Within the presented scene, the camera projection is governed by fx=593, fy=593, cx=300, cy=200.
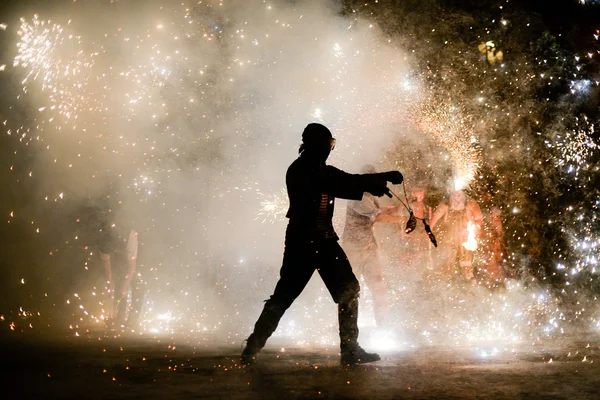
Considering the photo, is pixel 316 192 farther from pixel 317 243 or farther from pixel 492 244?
pixel 492 244

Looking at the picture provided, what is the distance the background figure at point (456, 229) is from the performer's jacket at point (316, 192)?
4274mm

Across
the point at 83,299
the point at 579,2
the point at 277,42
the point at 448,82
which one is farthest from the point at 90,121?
the point at 579,2

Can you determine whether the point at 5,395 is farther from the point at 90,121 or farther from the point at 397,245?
the point at 397,245

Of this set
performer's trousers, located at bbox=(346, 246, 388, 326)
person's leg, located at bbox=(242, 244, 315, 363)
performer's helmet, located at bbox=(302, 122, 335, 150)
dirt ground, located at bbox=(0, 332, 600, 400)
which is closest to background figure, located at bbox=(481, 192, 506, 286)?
performer's trousers, located at bbox=(346, 246, 388, 326)

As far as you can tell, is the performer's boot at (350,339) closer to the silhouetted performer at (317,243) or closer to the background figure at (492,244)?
the silhouetted performer at (317,243)

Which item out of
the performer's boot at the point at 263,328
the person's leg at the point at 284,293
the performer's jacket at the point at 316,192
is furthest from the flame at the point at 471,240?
the performer's boot at the point at 263,328

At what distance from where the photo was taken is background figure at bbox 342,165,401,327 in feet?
22.0

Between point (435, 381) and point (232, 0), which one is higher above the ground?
point (232, 0)

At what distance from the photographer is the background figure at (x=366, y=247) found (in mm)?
6691

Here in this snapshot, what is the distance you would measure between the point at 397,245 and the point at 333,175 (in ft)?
16.9

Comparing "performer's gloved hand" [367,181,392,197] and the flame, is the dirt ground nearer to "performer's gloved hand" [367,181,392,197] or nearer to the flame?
"performer's gloved hand" [367,181,392,197]

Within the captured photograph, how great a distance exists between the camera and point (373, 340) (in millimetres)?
6387

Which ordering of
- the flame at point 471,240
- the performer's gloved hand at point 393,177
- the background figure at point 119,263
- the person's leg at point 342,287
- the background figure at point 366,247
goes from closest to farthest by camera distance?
the performer's gloved hand at point 393,177, the person's leg at point 342,287, the background figure at point 366,247, the flame at point 471,240, the background figure at point 119,263

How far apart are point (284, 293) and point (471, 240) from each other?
179 inches
